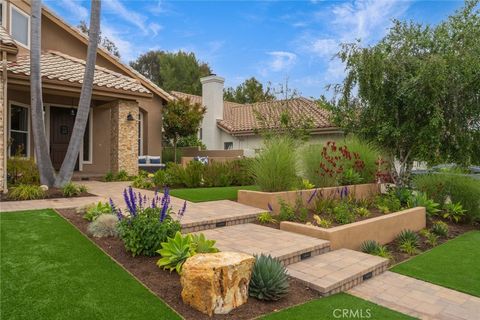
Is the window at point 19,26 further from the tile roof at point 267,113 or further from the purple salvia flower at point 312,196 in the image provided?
the purple salvia flower at point 312,196

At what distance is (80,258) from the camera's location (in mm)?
4344

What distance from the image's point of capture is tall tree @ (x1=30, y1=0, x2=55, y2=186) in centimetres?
827

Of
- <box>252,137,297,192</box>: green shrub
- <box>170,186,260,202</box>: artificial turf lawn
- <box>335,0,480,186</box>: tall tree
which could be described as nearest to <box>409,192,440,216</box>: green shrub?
<box>335,0,480,186</box>: tall tree

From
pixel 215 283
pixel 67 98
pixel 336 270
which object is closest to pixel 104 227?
pixel 215 283

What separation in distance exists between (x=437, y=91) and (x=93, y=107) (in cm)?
1164

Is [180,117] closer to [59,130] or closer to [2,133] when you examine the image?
[59,130]

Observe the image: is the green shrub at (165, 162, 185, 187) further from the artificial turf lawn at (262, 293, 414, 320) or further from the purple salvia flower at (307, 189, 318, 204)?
the artificial turf lawn at (262, 293, 414, 320)

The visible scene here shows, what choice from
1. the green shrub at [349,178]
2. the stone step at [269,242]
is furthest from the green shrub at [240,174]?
the stone step at [269,242]

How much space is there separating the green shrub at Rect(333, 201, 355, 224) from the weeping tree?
21.0ft

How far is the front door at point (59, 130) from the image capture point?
13.1 metres

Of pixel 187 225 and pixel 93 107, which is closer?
pixel 187 225

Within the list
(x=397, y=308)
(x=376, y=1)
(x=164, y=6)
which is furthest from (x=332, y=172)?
(x=164, y=6)

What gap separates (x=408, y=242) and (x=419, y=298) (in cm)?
262

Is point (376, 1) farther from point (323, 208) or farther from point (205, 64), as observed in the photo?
point (205, 64)
